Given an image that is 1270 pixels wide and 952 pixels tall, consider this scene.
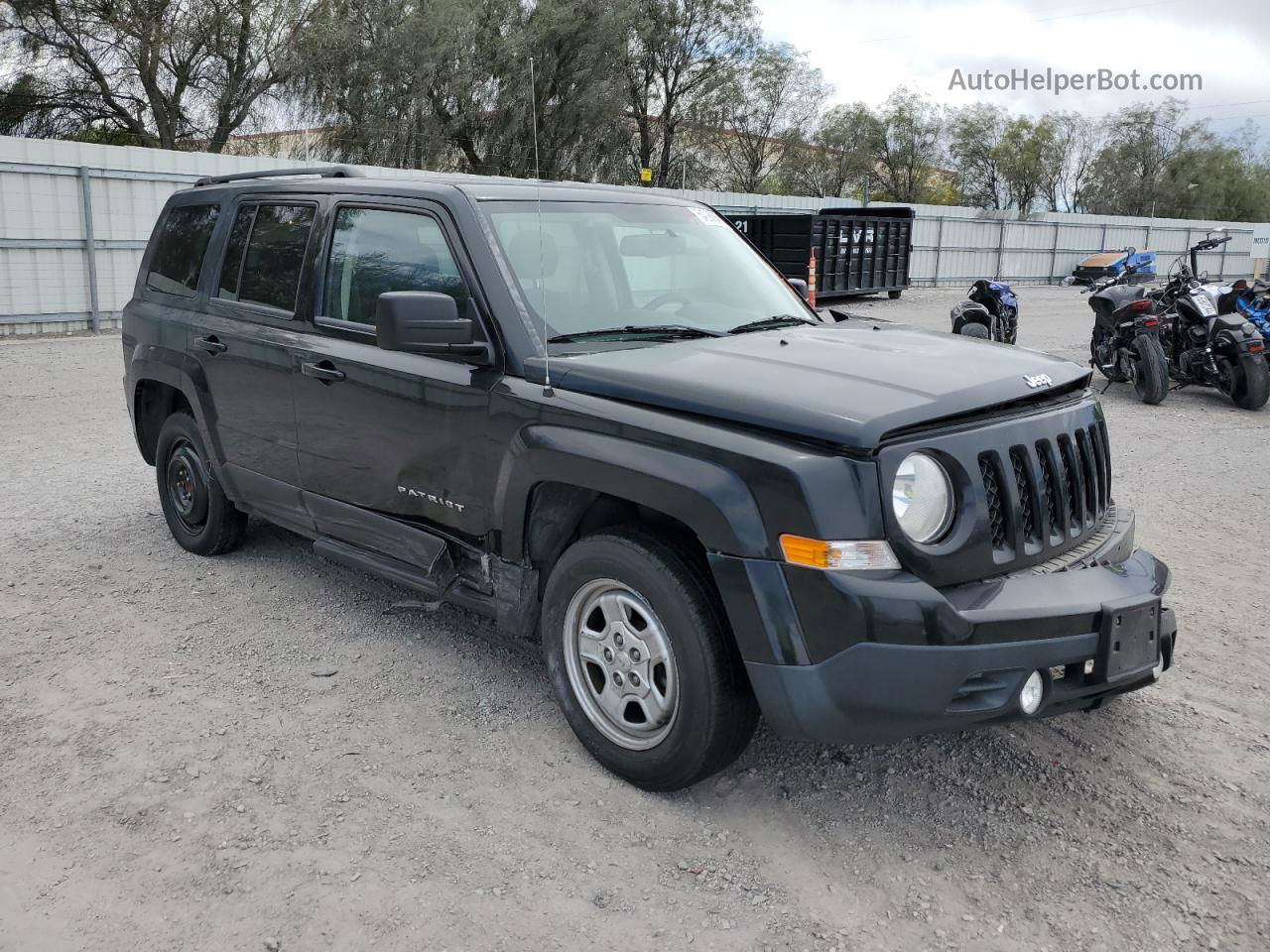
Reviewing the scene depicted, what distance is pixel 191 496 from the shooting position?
5676 mm

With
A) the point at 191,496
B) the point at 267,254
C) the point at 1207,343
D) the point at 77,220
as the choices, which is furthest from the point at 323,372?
the point at 77,220

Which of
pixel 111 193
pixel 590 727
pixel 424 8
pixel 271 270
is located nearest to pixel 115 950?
pixel 590 727

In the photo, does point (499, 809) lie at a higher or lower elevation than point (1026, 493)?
lower

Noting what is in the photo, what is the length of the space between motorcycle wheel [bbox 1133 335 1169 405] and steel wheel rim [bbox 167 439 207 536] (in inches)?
377

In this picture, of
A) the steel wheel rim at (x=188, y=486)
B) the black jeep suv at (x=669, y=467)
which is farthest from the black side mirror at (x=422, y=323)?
the steel wheel rim at (x=188, y=486)

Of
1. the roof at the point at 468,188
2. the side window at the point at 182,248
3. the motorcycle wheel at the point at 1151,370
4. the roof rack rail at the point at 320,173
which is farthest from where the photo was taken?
the motorcycle wheel at the point at 1151,370

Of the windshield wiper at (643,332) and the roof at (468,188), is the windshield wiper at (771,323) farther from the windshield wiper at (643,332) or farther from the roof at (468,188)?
the roof at (468,188)

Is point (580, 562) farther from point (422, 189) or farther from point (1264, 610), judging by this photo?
point (1264, 610)

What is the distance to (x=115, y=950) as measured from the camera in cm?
268

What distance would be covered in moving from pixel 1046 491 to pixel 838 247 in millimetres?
20985

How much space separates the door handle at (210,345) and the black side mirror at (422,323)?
179cm

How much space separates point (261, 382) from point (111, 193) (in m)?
14.1

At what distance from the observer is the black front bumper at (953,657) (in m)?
2.82

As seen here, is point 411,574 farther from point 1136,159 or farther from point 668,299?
point 1136,159
